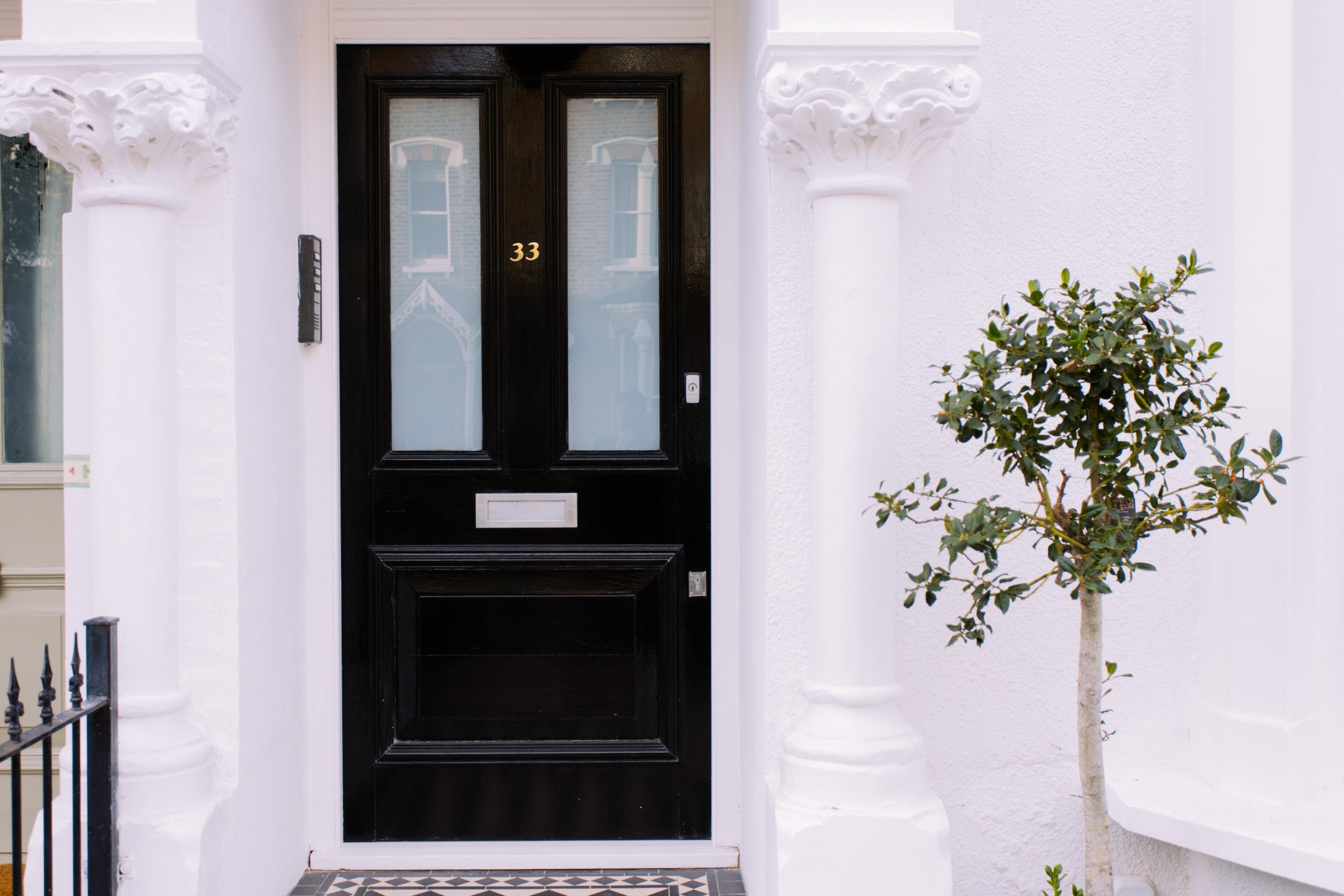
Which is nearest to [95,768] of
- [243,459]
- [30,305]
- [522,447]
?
[243,459]

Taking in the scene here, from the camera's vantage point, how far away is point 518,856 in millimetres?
3020

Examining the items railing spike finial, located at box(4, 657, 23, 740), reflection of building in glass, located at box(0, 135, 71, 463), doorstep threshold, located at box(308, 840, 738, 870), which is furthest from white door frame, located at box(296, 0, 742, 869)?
railing spike finial, located at box(4, 657, 23, 740)

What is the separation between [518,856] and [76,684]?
1368 millimetres

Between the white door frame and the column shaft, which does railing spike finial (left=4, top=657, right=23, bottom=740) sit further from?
the column shaft

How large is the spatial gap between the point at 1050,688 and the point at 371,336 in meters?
2.12

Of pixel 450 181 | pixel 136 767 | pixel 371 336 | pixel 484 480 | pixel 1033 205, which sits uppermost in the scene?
pixel 450 181

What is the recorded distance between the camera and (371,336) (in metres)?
3.05

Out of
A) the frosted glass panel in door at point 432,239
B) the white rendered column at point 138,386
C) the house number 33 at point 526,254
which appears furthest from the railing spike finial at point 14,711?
the house number 33 at point 526,254

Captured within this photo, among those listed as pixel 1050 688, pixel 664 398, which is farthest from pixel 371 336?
pixel 1050 688

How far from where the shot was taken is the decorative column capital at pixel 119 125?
90.0 inches

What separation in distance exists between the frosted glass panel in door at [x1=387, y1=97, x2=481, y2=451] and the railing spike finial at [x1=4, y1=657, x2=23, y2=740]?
4.18ft

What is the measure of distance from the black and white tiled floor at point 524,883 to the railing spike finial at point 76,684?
1.00 m

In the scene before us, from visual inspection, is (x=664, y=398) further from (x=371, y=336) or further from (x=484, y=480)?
(x=371, y=336)

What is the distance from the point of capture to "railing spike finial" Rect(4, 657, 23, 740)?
190cm
